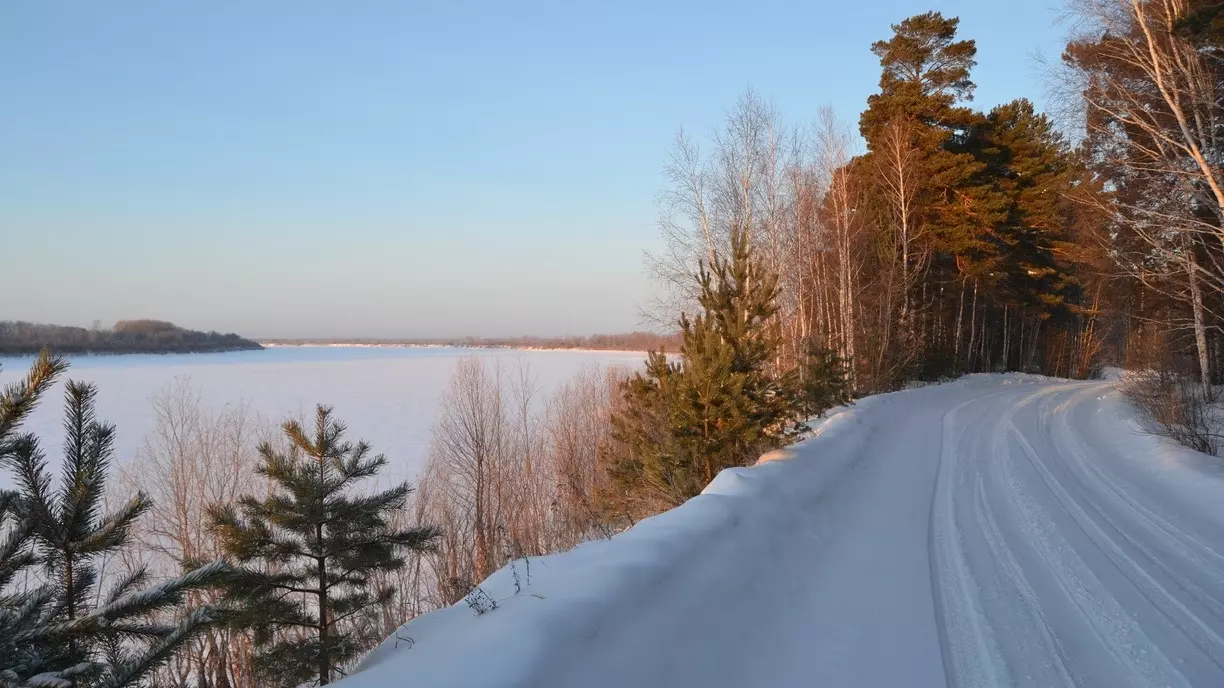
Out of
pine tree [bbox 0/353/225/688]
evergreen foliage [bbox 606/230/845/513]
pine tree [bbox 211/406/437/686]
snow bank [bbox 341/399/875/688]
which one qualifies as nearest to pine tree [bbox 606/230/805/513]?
evergreen foliage [bbox 606/230/845/513]

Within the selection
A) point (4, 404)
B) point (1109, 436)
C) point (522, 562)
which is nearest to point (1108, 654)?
point (522, 562)

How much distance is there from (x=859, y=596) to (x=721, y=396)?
13.0 ft

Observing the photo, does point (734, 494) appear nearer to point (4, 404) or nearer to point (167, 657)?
point (167, 657)

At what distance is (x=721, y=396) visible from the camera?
29.0 feet

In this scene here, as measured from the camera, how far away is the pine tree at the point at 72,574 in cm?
188

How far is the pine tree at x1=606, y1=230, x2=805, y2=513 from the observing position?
349 inches

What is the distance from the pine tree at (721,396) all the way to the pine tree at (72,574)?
7.04 metres

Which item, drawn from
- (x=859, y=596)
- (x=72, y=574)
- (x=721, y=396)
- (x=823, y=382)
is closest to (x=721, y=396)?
(x=721, y=396)

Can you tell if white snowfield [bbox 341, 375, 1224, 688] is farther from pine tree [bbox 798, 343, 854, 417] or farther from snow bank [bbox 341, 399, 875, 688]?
pine tree [bbox 798, 343, 854, 417]

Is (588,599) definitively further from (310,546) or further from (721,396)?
(721,396)

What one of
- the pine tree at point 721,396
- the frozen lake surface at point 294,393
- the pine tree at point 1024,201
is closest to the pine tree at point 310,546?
the pine tree at point 721,396

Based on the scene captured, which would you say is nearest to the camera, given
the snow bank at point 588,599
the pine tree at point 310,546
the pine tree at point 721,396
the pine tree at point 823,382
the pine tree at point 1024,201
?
the snow bank at point 588,599

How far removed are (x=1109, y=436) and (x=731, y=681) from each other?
1355cm

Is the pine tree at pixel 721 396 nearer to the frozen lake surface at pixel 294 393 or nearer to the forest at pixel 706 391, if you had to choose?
the forest at pixel 706 391
